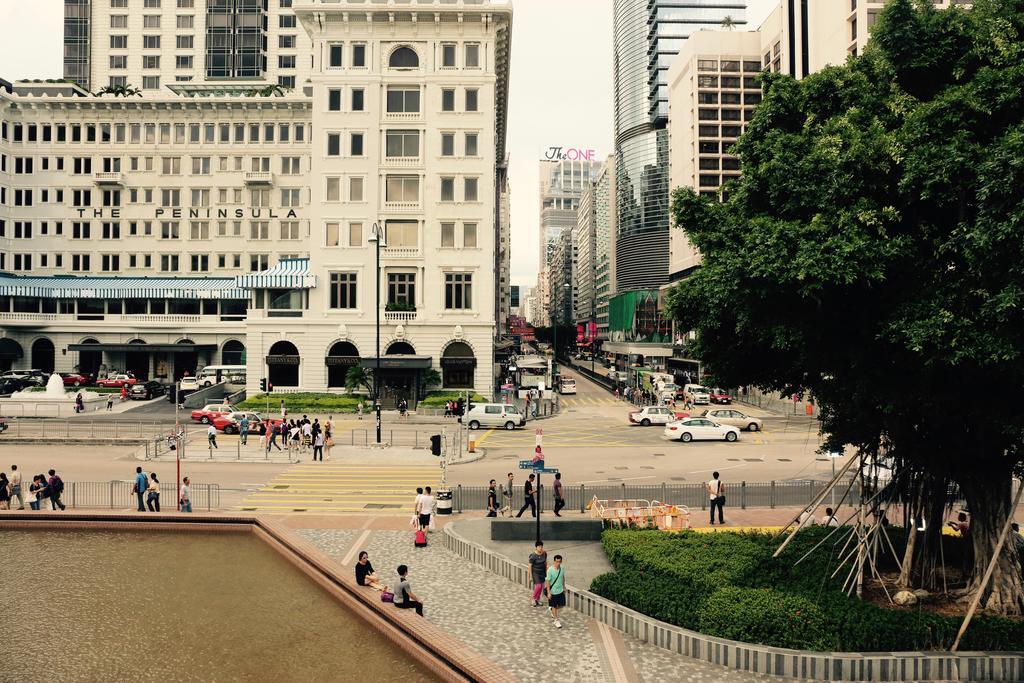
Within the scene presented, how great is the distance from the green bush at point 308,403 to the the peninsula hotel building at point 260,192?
3.01m

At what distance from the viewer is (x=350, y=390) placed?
56.8 metres

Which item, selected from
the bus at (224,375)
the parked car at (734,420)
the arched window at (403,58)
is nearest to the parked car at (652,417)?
the parked car at (734,420)

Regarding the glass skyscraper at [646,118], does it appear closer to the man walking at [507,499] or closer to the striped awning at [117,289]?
the striped awning at [117,289]

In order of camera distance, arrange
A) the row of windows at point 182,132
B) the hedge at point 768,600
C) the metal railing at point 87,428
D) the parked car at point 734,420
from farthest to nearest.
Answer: the row of windows at point 182,132 → the parked car at point 734,420 → the metal railing at point 87,428 → the hedge at point 768,600

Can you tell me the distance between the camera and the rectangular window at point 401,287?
5881 centimetres

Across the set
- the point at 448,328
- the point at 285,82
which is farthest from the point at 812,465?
the point at 285,82

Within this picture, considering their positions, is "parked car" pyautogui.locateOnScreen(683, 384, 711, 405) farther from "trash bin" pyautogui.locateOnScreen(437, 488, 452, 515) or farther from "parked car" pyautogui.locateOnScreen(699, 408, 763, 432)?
"trash bin" pyautogui.locateOnScreen(437, 488, 452, 515)

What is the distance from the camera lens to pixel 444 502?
24.7 metres

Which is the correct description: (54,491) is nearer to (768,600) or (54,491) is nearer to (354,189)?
(768,600)

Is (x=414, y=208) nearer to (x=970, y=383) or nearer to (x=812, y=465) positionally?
(x=812, y=465)

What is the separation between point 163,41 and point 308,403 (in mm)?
59761

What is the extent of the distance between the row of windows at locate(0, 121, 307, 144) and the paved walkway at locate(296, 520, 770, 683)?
65.8 meters

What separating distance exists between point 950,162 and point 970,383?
398 centimetres

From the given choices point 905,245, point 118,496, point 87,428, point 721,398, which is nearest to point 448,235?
point 721,398
